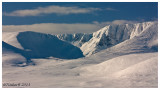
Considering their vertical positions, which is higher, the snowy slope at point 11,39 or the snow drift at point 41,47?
the snowy slope at point 11,39

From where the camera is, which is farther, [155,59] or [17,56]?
[17,56]

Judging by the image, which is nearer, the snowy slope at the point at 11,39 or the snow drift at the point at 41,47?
the snow drift at the point at 41,47

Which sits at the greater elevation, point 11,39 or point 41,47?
point 11,39

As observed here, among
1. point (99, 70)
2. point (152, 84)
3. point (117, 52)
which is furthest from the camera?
point (117, 52)

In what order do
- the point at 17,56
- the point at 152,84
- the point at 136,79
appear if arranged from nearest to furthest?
the point at 152,84 → the point at 136,79 → the point at 17,56

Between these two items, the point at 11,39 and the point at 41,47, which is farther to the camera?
the point at 41,47

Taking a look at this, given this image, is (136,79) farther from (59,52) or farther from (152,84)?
(59,52)

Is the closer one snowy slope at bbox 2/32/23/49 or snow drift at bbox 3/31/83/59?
snow drift at bbox 3/31/83/59

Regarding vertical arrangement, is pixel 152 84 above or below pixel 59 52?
above

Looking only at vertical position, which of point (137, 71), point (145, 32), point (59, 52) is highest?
point (137, 71)

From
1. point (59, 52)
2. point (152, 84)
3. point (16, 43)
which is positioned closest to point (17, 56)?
point (16, 43)

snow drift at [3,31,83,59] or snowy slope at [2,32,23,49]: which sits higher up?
snowy slope at [2,32,23,49]
